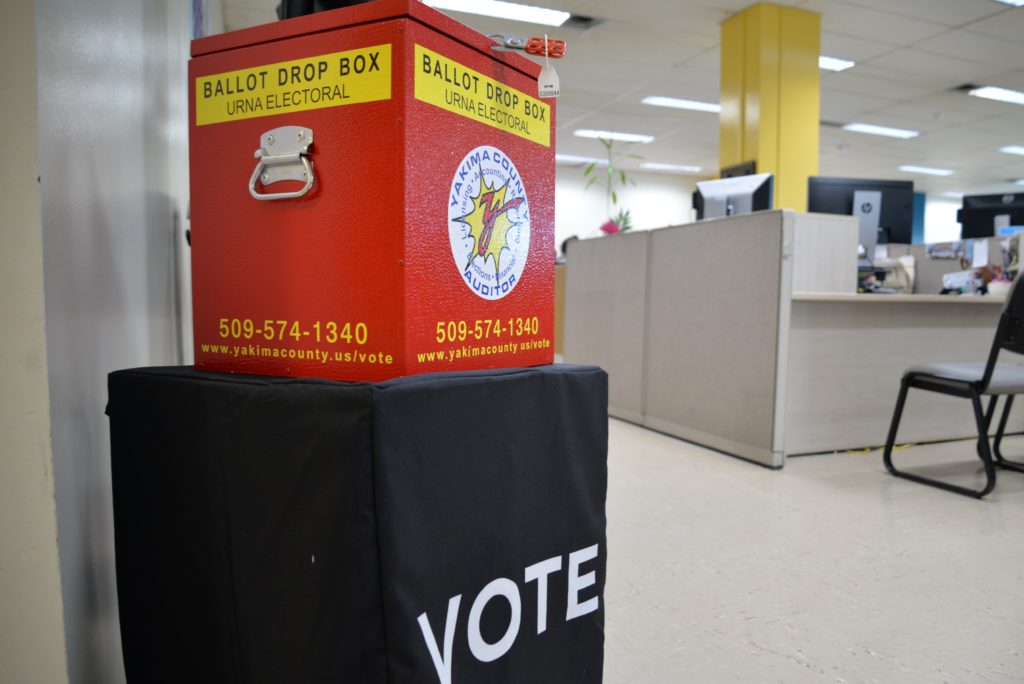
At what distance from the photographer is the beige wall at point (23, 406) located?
57 centimetres

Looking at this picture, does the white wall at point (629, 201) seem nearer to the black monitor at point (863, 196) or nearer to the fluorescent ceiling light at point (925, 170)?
the fluorescent ceiling light at point (925, 170)

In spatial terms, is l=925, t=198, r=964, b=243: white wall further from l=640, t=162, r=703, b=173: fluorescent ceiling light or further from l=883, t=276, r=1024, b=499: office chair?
l=883, t=276, r=1024, b=499: office chair

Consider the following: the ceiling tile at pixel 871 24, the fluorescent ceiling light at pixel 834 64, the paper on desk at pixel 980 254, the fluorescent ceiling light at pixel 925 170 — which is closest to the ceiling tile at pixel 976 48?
the ceiling tile at pixel 871 24

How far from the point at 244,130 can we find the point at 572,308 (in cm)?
330

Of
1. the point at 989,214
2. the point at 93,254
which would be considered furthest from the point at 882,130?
the point at 93,254

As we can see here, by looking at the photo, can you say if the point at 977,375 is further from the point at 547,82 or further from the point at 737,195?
the point at 547,82

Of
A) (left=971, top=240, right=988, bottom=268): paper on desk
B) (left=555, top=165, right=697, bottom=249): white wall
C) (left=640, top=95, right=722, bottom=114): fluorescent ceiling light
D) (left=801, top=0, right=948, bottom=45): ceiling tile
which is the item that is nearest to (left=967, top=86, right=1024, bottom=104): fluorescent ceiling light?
(left=801, top=0, right=948, bottom=45): ceiling tile

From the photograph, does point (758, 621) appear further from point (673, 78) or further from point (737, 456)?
point (673, 78)

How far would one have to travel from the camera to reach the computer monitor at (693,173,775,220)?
119 inches

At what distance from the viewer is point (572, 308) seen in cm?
388

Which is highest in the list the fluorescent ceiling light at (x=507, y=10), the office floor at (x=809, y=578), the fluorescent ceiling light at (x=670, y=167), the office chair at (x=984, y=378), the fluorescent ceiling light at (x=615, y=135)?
the fluorescent ceiling light at (x=670, y=167)

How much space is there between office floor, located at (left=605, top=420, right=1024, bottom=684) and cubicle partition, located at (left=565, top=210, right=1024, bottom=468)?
288mm

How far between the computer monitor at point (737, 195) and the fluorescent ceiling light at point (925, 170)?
8.48 meters

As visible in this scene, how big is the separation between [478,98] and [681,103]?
263 inches
